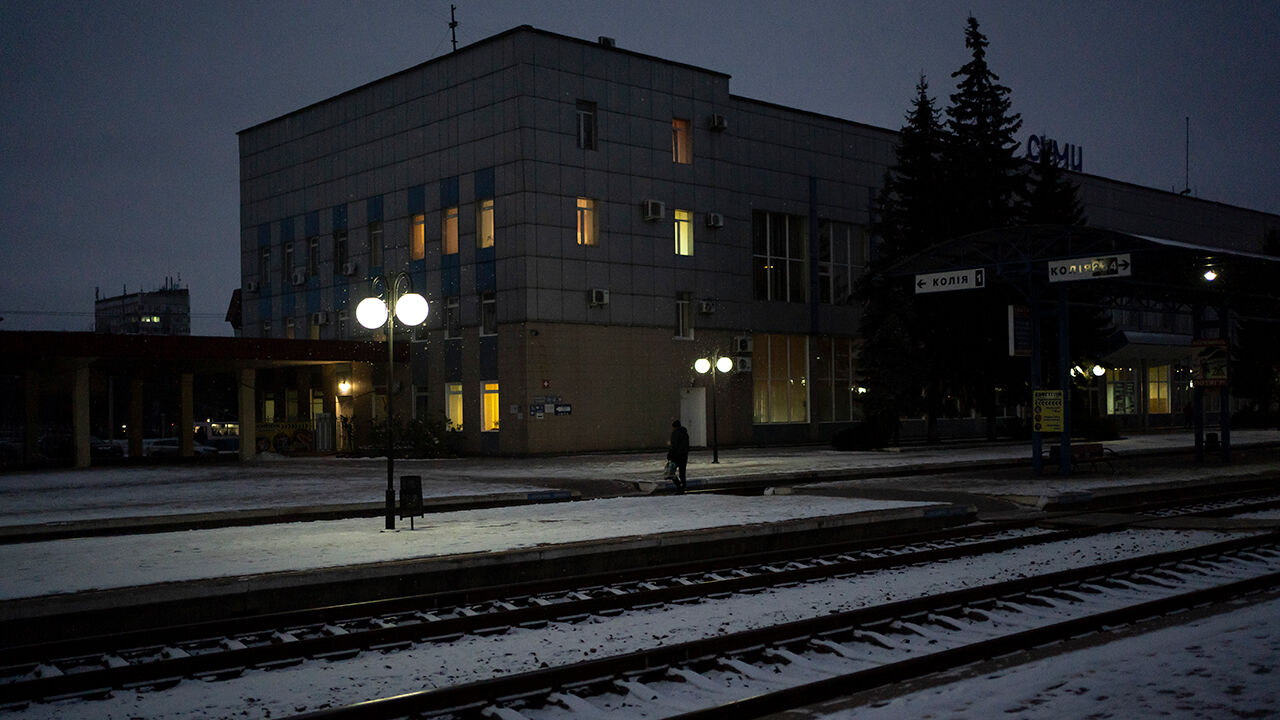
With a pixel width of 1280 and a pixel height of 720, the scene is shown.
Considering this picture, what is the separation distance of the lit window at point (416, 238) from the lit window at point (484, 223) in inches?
170

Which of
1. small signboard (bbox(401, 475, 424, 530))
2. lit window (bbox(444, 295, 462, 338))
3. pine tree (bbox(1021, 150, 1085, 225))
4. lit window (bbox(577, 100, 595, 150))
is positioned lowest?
small signboard (bbox(401, 475, 424, 530))

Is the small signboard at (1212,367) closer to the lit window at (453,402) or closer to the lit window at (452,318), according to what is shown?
the lit window at (452,318)

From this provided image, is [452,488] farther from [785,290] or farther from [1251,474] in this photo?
[785,290]

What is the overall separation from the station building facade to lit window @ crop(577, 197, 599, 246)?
3.2 inches

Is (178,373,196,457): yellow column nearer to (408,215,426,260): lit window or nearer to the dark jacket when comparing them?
(408,215,426,260): lit window

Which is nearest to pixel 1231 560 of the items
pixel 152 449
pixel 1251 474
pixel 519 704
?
pixel 519 704

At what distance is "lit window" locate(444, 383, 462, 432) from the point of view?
4441cm

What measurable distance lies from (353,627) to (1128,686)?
675 centimetres

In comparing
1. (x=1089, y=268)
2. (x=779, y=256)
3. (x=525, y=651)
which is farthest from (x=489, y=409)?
(x=525, y=651)

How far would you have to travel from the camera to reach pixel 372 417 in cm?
4753

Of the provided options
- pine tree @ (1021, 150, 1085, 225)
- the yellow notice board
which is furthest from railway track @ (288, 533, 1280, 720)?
pine tree @ (1021, 150, 1085, 225)

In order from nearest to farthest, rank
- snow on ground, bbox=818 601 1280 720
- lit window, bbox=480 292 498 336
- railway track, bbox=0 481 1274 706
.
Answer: snow on ground, bbox=818 601 1280 720
railway track, bbox=0 481 1274 706
lit window, bbox=480 292 498 336

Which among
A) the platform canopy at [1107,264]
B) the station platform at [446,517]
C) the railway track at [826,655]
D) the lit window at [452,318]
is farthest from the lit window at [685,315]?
the railway track at [826,655]

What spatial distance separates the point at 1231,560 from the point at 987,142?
38342 millimetres
